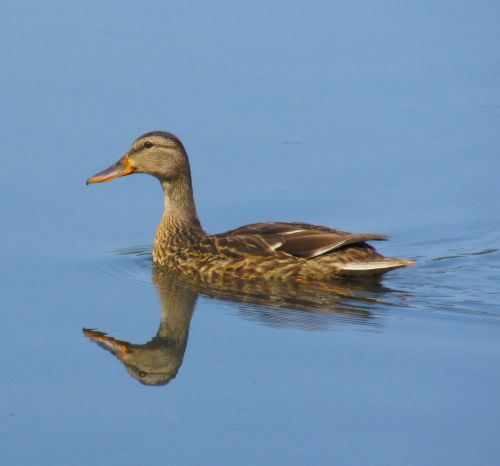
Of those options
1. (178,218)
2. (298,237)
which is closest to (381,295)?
(298,237)

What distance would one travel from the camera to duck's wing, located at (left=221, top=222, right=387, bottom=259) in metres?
12.2

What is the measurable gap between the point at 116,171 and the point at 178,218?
713 millimetres

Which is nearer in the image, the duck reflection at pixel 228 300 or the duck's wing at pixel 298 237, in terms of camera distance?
the duck reflection at pixel 228 300

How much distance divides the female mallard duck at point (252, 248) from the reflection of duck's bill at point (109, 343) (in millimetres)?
Result: 1844

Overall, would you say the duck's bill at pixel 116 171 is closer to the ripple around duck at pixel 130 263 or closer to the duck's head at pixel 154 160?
the duck's head at pixel 154 160

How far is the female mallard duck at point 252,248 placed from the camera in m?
12.3

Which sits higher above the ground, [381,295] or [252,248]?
[252,248]

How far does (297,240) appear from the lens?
488 inches

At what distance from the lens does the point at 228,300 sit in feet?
39.2

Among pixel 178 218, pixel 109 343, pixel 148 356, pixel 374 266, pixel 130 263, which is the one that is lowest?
pixel 148 356

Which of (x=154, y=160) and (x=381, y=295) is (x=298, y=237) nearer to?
(x=381, y=295)

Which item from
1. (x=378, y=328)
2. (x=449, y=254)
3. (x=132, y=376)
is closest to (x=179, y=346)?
(x=132, y=376)

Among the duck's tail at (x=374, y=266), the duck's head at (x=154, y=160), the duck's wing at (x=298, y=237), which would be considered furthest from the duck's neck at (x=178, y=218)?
the duck's tail at (x=374, y=266)

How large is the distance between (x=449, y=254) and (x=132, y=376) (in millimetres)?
4000
